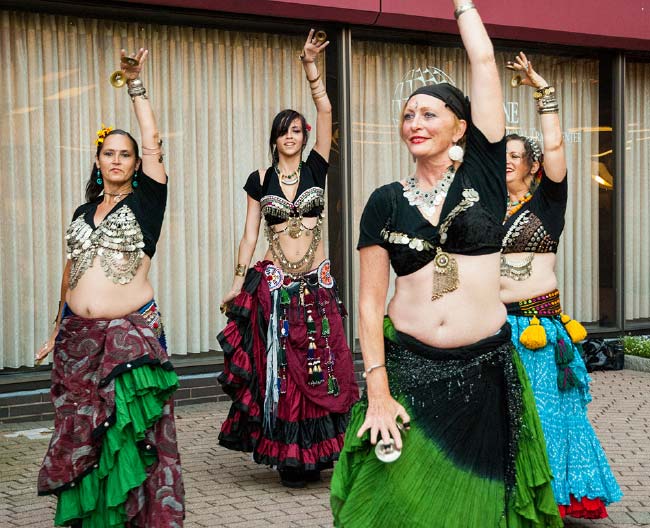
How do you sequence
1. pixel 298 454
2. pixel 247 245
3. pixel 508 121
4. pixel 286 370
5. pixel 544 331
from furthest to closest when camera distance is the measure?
pixel 508 121
pixel 247 245
pixel 286 370
pixel 298 454
pixel 544 331

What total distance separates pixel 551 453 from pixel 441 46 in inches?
244

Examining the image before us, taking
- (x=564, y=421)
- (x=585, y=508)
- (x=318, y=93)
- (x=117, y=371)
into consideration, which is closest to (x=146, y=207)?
(x=117, y=371)

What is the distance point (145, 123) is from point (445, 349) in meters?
2.22

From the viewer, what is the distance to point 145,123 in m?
5.38

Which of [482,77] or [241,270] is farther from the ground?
[482,77]

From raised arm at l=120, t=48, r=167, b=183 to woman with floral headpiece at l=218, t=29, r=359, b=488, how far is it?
4.90 ft

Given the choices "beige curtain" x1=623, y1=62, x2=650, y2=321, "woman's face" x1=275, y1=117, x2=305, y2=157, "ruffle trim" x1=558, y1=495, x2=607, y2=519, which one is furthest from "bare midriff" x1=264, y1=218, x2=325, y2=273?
"beige curtain" x1=623, y1=62, x2=650, y2=321

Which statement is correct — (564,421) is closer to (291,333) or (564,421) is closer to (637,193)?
(291,333)

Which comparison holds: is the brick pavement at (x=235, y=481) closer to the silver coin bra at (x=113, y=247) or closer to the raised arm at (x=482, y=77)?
the silver coin bra at (x=113, y=247)

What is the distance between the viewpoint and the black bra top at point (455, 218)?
13.0 ft

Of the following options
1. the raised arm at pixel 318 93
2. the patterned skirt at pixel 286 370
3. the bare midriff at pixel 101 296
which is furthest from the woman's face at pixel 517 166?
the bare midriff at pixel 101 296

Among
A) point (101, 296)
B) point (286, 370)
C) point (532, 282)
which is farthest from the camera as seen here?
point (286, 370)

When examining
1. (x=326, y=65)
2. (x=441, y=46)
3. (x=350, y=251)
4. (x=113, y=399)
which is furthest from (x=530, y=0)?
(x=113, y=399)

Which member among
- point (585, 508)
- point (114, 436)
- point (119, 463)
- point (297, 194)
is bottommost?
point (585, 508)
